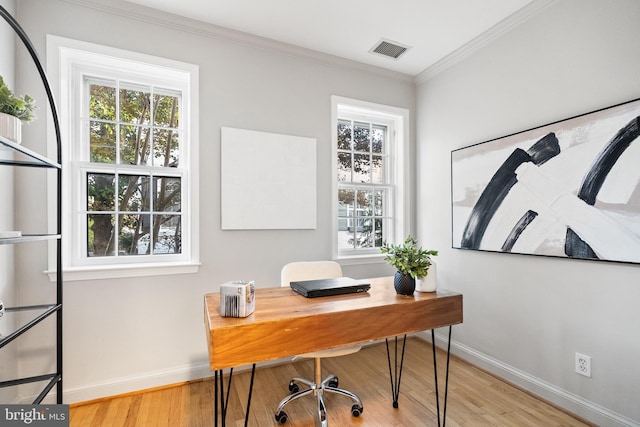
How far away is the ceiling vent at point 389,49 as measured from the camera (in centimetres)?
275

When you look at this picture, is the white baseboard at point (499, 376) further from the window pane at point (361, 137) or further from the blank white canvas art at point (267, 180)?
the window pane at point (361, 137)

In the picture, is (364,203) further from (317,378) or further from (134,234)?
(134,234)

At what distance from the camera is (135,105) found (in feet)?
8.04

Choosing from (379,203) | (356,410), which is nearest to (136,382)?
(356,410)

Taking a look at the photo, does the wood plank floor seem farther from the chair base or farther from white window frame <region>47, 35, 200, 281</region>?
white window frame <region>47, 35, 200, 281</region>

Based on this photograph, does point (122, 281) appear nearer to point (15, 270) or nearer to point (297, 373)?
point (15, 270)

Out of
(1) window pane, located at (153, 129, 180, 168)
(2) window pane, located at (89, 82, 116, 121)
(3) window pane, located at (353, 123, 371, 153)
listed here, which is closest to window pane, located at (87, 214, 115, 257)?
(1) window pane, located at (153, 129, 180, 168)

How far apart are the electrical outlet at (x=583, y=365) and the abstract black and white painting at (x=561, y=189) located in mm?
645

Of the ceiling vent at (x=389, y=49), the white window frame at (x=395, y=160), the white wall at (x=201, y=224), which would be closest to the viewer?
the white wall at (x=201, y=224)

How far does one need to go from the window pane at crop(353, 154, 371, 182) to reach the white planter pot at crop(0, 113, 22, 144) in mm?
2564

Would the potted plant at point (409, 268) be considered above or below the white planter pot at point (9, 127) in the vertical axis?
below

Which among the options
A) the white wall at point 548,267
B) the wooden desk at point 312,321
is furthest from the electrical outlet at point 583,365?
the wooden desk at point 312,321

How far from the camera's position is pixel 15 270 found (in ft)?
6.51

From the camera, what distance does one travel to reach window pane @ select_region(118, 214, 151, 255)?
2.37 metres
